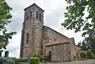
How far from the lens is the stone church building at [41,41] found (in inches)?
1689

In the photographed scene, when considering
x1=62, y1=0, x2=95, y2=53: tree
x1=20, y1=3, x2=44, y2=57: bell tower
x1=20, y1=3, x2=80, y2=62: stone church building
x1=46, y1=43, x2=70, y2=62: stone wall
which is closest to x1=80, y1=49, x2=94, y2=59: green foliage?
x1=20, y1=3, x2=80, y2=62: stone church building

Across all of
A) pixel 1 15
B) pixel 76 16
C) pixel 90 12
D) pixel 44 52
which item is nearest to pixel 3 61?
pixel 1 15

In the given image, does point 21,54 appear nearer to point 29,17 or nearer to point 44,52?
point 44,52

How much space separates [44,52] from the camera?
159 feet

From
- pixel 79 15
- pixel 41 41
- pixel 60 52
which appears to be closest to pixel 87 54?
pixel 60 52

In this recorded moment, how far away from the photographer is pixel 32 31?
4947 cm

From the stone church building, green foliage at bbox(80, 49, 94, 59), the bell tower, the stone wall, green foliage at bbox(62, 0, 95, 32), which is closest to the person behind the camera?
green foliage at bbox(62, 0, 95, 32)

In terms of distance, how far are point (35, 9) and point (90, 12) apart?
42237 millimetres

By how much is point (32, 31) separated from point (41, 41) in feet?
13.8

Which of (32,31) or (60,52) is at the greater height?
(32,31)

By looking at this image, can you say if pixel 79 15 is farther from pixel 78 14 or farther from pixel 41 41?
pixel 41 41

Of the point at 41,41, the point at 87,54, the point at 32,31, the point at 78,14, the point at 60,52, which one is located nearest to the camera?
the point at 78,14

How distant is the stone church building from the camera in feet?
141

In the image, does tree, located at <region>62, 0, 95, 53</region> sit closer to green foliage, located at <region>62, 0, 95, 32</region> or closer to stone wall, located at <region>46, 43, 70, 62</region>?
green foliage, located at <region>62, 0, 95, 32</region>
